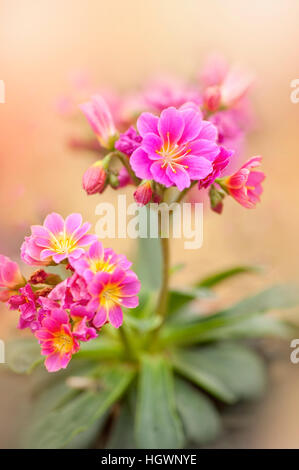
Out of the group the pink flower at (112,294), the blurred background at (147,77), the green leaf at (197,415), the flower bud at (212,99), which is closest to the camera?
the pink flower at (112,294)

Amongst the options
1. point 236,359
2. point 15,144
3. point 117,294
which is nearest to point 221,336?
point 236,359

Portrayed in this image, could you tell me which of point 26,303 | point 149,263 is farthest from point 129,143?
point 149,263

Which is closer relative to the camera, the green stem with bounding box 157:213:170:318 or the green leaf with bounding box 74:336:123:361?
the green stem with bounding box 157:213:170:318

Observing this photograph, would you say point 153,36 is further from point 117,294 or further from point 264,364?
point 117,294

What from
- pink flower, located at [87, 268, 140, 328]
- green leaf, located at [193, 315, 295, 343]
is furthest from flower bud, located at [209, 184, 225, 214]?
green leaf, located at [193, 315, 295, 343]

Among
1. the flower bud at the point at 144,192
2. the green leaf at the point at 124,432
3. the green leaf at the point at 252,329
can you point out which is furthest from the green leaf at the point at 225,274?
the flower bud at the point at 144,192

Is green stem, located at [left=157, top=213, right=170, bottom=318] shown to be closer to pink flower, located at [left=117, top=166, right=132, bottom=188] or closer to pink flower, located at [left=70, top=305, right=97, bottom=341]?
pink flower, located at [left=117, top=166, right=132, bottom=188]

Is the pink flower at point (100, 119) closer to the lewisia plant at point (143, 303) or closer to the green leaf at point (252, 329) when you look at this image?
the lewisia plant at point (143, 303)
